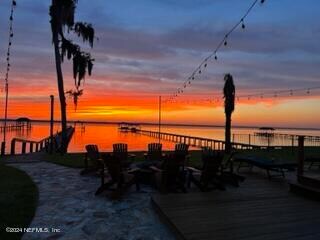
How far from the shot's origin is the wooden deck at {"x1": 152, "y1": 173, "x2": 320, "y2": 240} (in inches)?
184

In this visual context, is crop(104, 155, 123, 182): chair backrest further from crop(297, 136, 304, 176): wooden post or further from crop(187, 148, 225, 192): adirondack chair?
crop(297, 136, 304, 176): wooden post

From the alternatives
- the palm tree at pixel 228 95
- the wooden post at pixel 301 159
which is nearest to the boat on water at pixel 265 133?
the palm tree at pixel 228 95

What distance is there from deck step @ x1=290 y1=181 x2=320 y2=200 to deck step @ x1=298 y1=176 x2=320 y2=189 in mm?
61

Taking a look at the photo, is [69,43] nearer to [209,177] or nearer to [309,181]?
[209,177]

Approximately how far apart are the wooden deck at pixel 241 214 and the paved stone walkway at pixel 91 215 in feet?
0.99

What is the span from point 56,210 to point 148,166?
132 inches

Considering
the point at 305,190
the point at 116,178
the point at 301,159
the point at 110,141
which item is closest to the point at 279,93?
the point at 301,159

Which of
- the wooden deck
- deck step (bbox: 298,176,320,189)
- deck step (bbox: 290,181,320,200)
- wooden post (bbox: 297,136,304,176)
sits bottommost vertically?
the wooden deck

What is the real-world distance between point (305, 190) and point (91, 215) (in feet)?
13.5

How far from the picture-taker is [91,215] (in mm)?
5941

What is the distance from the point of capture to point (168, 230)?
5.21 m

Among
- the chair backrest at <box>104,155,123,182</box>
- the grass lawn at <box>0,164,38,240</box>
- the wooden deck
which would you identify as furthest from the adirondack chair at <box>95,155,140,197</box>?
the grass lawn at <box>0,164,38,240</box>

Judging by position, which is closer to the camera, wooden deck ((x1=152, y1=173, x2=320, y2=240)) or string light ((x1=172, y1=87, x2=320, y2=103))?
wooden deck ((x1=152, y1=173, x2=320, y2=240))

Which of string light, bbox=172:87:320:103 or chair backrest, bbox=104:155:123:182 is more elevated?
string light, bbox=172:87:320:103
